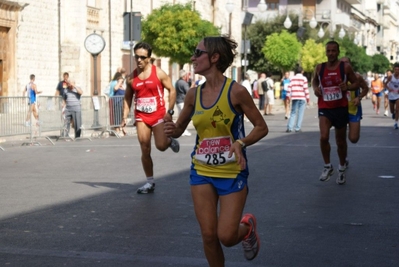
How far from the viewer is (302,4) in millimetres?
85875

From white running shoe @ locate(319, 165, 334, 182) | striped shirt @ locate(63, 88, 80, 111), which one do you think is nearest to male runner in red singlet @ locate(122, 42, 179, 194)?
white running shoe @ locate(319, 165, 334, 182)

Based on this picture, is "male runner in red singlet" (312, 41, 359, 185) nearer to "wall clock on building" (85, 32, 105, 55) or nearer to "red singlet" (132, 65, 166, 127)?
"red singlet" (132, 65, 166, 127)

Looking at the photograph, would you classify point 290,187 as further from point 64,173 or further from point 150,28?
point 150,28

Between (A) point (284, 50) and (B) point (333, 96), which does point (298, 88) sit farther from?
(A) point (284, 50)

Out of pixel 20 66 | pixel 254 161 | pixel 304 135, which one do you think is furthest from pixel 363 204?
pixel 20 66

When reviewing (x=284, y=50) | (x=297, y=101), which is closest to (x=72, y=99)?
(x=297, y=101)

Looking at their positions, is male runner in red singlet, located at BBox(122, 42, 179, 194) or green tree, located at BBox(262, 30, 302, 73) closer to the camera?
male runner in red singlet, located at BBox(122, 42, 179, 194)

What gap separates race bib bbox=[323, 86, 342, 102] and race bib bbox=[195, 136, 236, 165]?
6142 mm

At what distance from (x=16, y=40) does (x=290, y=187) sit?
2405 centimetres

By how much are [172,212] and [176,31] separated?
96.6ft

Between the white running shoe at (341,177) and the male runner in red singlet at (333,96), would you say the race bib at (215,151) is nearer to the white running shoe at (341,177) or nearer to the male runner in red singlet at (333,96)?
the male runner in red singlet at (333,96)

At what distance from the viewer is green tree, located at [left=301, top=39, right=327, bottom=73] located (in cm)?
6775

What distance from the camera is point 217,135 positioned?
6.02 meters

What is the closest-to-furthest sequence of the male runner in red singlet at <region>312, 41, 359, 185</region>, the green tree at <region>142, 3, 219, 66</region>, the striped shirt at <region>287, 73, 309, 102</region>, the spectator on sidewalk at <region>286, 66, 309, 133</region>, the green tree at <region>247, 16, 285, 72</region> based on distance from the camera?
1. the male runner in red singlet at <region>312, 41, 359, 185</region>
2. the spectator on sidewalk at <region>286, 66, 309, 133</region>
3. the striped shirt at <region>287, 73, 309, 102</region>
4. the green tree at <region>142, 3, 219, 66</region>
5. the green tree at <region>247, 16, 285, 72</region>
